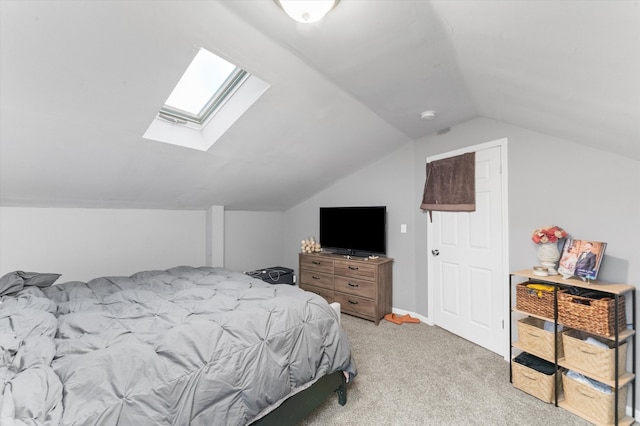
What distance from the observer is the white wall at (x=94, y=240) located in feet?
8.80

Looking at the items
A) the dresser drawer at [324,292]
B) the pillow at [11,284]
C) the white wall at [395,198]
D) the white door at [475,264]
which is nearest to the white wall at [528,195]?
the white wall at [395,198]

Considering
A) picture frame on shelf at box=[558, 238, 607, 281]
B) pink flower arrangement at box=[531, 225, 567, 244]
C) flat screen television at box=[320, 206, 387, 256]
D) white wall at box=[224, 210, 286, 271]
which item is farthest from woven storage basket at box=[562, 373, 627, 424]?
white wall at box=[224, 210, 286, 271]

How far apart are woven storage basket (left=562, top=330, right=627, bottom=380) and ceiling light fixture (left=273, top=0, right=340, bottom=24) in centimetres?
250

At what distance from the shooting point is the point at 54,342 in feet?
4.52

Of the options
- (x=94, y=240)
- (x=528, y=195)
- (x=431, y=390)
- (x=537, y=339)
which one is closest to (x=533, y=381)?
(x=537, y=339)

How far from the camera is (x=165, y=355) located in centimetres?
129

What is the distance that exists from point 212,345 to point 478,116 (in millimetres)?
2986

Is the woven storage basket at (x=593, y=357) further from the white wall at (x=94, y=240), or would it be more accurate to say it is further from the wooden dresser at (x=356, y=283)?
the white wall at (x=94, y=240)

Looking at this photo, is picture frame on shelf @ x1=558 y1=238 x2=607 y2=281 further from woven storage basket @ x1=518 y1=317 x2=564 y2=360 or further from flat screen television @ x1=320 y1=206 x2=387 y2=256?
flat screen television @ x1=320 y1=206 x2=387 y2=256

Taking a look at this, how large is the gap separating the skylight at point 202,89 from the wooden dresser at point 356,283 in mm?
2321

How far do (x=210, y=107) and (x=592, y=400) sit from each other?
3.49m

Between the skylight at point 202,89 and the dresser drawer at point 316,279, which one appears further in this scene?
the dresser drawer at point 316,279

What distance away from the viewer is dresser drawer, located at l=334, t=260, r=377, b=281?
11.0 feet

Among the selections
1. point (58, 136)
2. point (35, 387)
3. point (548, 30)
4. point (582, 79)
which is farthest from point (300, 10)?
point (58, 136)
